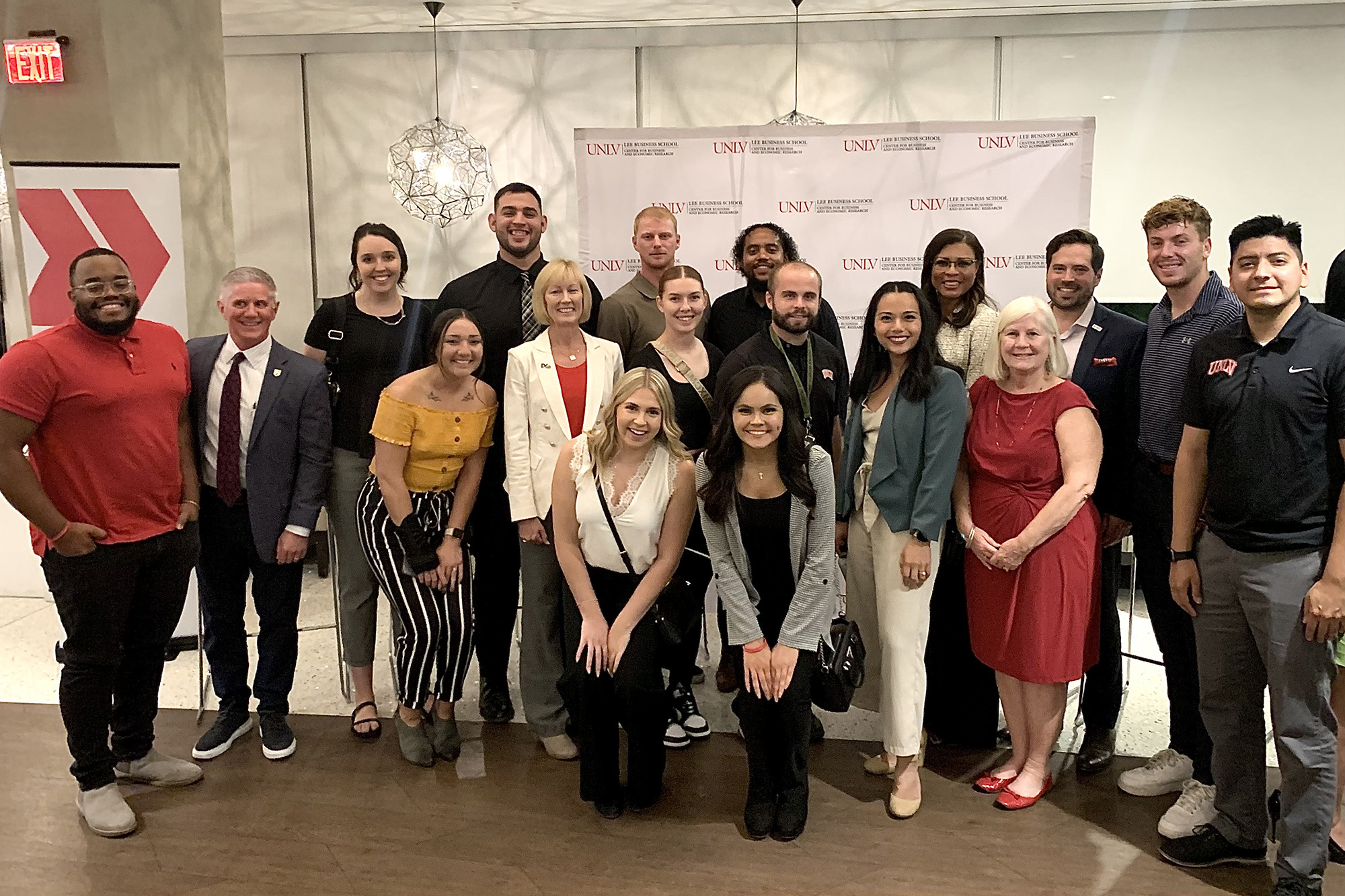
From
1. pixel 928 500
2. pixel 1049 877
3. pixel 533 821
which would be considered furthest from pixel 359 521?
pixel 1049 877

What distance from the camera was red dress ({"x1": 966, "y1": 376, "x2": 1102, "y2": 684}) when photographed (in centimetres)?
273

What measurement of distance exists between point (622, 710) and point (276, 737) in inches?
49.7

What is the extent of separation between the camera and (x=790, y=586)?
279 cm

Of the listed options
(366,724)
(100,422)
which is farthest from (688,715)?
(100,422)

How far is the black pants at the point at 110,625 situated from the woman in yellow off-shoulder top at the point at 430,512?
58 cm

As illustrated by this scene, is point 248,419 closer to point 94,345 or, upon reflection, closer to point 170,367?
point 170,367

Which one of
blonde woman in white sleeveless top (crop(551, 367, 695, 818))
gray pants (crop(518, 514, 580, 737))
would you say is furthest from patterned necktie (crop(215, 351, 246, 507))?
blonde woman in white sleeveless top (crop(551, 367, 695, 818))

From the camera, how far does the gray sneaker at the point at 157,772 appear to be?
3035 millimetres

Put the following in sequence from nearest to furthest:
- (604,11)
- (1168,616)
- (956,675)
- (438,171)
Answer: (1168,616)
(956,675)
(604,11)
(438,171)

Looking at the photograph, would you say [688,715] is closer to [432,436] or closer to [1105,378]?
[432,436]

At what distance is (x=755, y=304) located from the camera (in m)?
3.44

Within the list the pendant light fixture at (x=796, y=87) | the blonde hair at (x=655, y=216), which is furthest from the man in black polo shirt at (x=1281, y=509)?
the pendant light fixture at (x=796, y=87)

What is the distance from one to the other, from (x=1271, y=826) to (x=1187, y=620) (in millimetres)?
611

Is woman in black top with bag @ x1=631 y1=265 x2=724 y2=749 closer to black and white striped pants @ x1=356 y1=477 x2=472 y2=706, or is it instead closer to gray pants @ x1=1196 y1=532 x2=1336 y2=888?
black and white striped pants @ x1=356 y1=477 x2=472 y2=706
